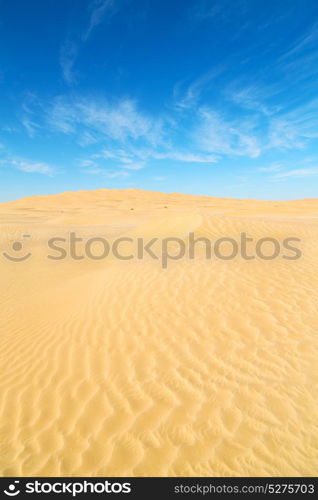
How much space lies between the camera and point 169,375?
3.68 m

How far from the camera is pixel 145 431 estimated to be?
2.88 m

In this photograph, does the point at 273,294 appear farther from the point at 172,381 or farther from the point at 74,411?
the point at 74,411

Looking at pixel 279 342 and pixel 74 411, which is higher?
pixel 279 342

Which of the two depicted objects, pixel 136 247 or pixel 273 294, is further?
pixel 136 247

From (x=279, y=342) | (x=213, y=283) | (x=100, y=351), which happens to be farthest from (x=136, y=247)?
(x=279, y=342)

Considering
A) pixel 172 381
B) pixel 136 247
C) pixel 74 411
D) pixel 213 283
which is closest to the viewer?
pixel 74 411

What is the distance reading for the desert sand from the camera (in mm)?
2617

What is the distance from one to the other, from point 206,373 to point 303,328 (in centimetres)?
212

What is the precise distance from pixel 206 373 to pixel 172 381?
1.61 feet

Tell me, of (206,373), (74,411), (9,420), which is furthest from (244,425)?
(9,420)

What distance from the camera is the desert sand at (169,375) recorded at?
2617 millimetres

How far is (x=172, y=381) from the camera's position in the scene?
3.56 metres

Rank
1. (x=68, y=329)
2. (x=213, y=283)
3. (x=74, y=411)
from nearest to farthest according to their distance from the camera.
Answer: (x=74, y=411) < (x=68, y=329) < (x=213, y=283)
